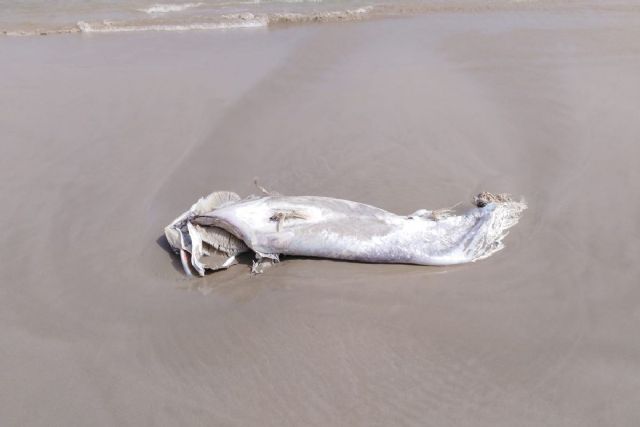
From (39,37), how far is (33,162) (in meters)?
6.17

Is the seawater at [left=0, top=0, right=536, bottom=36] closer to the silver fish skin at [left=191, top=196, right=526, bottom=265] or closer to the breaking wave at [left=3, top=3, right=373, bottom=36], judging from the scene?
the breaking wave at [left=3, top=3, right=373, bottom=36]

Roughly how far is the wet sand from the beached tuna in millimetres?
147

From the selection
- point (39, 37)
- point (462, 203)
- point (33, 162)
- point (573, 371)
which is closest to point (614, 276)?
point (573, 371)

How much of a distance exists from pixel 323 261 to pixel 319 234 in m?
0.25

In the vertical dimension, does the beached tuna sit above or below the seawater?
below

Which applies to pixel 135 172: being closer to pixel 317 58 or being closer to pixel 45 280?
pixel 45 280

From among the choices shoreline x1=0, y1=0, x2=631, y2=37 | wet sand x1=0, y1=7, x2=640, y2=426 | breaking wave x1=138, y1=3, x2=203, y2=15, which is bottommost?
wet sand x1=0, y1=7, x2=640, y2=426

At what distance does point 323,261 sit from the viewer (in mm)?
4543

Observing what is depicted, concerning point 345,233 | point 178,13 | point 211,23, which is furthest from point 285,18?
point 345,233

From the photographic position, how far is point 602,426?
10.5 feet

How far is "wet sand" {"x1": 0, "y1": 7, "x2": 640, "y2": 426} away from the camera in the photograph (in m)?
3.48

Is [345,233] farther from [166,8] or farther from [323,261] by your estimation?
[166,8]

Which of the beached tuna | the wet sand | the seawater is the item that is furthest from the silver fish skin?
the seawater

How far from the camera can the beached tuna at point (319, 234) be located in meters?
4.41
